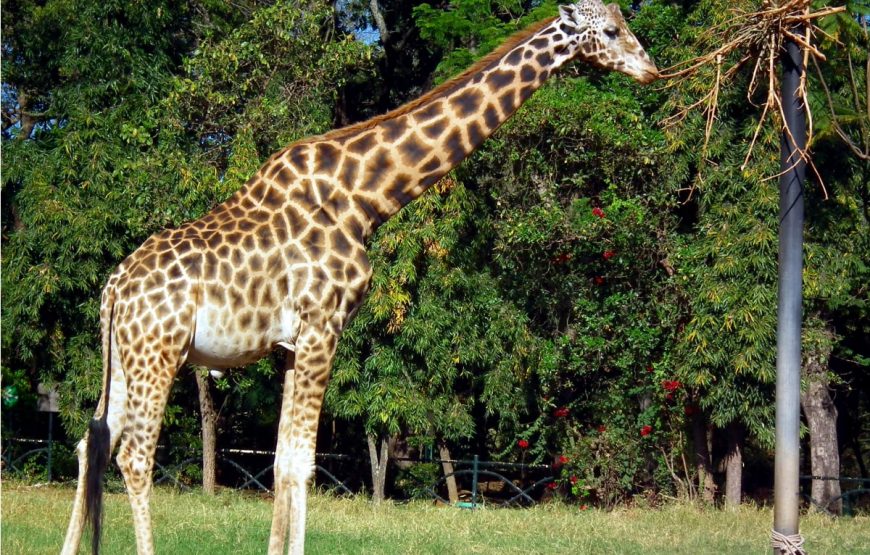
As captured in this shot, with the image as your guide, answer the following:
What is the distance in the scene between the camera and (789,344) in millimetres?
5648

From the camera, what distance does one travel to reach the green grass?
8336 mm

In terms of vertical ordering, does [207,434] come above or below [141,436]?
below

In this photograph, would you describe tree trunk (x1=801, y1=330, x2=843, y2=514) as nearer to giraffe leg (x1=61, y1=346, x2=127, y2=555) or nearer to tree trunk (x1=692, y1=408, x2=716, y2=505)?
tree trunk (x1=692, y1=408, x2=716, y2=505)

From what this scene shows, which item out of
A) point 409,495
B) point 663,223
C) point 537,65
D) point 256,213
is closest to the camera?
point 256,213

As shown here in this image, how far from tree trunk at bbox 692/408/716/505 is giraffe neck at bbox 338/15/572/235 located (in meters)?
8.68

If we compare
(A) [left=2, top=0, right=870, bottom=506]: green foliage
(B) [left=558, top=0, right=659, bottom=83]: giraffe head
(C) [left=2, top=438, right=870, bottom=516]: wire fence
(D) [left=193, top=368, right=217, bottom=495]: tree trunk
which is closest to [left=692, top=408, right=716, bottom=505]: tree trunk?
(A) [left=2, top=0, right=870, bottom=506]: green foliage

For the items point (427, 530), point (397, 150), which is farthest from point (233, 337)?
point (427, 530)

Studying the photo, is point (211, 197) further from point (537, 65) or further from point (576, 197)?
point (537, 65)

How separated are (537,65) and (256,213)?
214cm

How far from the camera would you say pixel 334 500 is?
1327 centimetres

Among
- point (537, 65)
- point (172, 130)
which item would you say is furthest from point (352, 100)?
point (537, 65)

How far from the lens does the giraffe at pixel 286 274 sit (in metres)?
6.11

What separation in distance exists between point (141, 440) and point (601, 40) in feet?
13.0

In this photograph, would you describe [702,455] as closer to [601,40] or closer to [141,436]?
[601,40]
